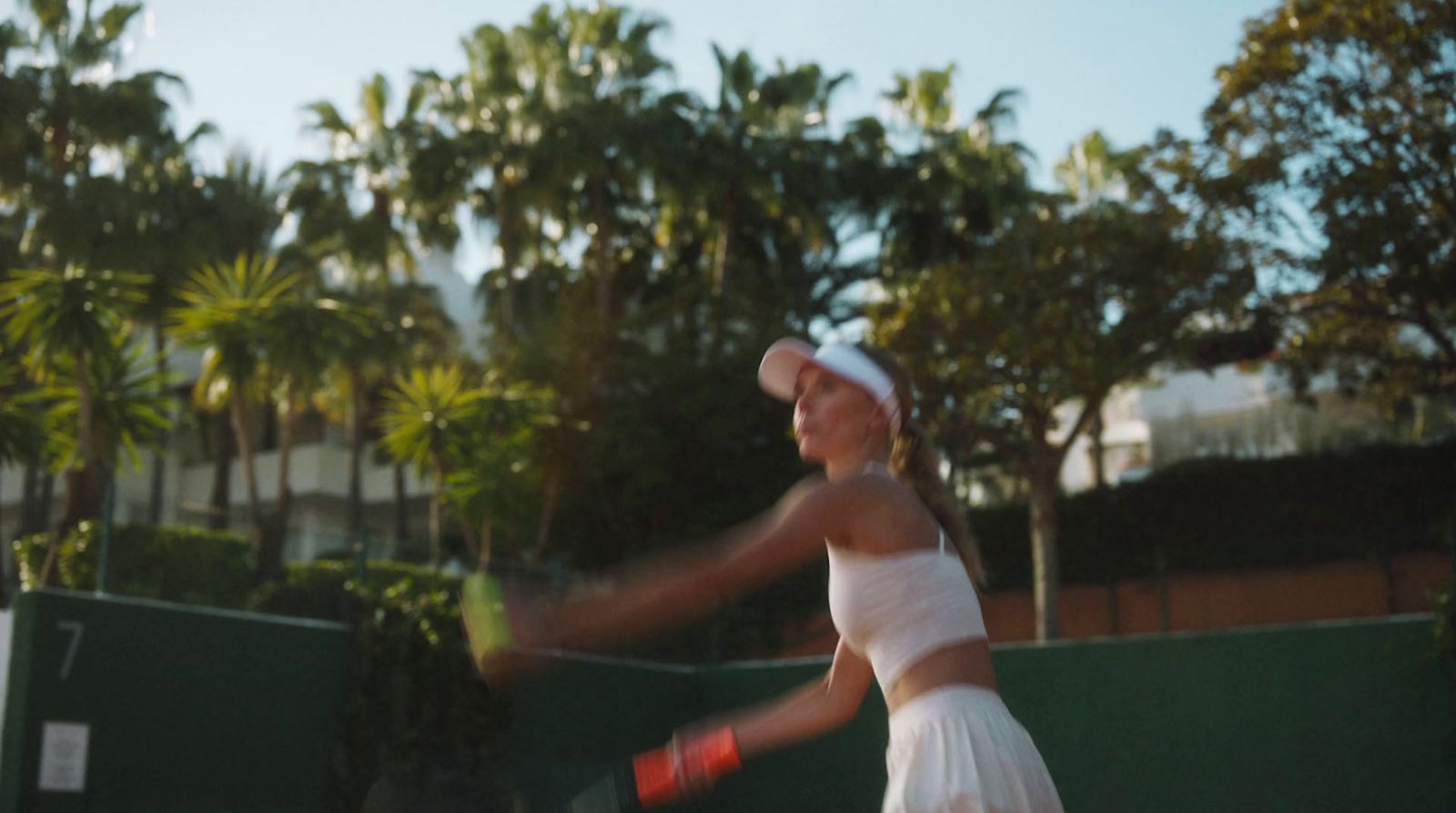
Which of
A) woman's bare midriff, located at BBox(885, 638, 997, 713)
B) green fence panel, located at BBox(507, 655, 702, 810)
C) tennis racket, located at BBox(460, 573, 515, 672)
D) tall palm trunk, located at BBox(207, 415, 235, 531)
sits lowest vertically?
green fence panel, located at BBox(507, 655, 702, 810)

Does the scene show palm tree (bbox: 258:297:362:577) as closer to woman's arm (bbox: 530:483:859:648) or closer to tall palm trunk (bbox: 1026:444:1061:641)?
tall palm trunk (bbox: 1026:444:1061:641)

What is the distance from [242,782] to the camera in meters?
10.5

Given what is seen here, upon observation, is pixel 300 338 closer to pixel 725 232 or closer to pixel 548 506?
pixel 548 506

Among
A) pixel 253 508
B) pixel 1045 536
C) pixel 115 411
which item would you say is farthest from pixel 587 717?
pixel 1045 536

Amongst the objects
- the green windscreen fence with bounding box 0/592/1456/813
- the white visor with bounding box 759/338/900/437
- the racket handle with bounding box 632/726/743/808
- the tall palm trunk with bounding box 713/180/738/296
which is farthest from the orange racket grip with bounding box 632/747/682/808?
the tall palm trunk with bounding box 713/180/738/296

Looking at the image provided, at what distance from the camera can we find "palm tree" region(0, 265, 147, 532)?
1681cm

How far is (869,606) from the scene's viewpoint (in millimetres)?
2789

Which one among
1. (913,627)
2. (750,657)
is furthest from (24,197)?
(913,627)

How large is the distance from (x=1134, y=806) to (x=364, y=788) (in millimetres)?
5200

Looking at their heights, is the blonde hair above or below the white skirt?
above

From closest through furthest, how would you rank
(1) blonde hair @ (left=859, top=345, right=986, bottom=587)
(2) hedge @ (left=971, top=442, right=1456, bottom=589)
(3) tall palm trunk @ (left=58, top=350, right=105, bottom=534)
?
(1) blonde hair @ (left=859, top=345, right=986, bottom=587) < (3) tall palm trunk @ (left=58, top=350, right=105, bottom=534) < (2) hedge @ (left=971, top=442, right=1456, bottom=589)

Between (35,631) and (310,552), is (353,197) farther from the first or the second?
(35,631)

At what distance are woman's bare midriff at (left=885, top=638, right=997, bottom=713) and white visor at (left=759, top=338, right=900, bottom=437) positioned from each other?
0.47 meters

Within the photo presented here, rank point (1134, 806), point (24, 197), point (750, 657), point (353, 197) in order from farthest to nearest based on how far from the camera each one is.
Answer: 1. point (353, 197)
2. point (24, 197)
3. point (750, 657)
4. point (1134, 806)
